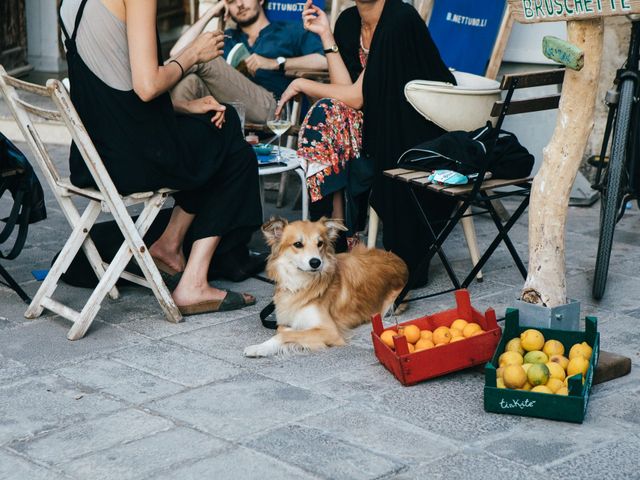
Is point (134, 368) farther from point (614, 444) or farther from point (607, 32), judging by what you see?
point (607, 32)

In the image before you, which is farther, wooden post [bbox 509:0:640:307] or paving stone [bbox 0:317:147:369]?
paving stone [bbox 0:317:147:369]

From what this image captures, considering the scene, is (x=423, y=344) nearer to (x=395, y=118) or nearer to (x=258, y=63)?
(x=395, y=118)

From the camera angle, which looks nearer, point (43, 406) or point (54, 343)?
point (43, 406)

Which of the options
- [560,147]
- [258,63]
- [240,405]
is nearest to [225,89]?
[258,63]

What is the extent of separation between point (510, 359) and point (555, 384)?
0.62 feet

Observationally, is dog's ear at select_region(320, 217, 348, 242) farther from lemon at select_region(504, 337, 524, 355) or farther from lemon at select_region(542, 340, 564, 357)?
lemon at select_region(542, 340, 564, 357)

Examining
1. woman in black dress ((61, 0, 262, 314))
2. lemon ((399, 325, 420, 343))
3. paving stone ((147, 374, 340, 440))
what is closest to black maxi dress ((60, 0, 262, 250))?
woman in black dress ((61, 0, 262, 314))

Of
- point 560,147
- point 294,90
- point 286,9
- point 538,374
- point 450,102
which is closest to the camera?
point 538,374

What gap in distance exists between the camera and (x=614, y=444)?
3.29 meters

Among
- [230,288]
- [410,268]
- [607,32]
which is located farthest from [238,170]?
[607,32]

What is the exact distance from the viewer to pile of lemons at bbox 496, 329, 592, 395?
3.50 m

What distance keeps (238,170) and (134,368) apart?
1138 millimetres

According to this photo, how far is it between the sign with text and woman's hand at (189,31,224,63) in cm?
137

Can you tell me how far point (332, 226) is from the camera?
14.6 ft
